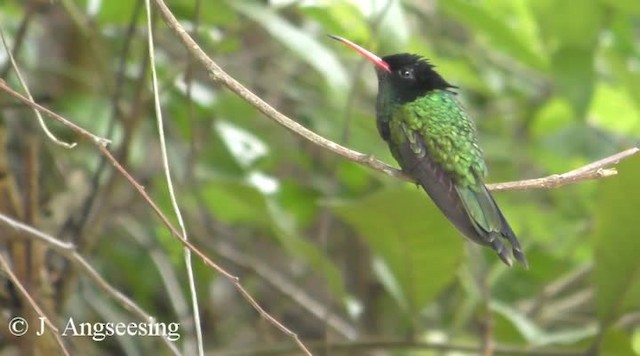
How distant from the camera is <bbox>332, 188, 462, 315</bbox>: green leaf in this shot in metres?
2.20

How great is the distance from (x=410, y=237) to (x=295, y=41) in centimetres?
46

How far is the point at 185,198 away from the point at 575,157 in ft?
3.24

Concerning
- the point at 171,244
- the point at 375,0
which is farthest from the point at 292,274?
the point at 375,0

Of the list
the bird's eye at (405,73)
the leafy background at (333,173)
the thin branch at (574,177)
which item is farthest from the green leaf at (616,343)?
the thin branch at (574,177)

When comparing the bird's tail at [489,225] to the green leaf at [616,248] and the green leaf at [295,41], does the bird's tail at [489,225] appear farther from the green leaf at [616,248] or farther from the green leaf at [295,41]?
the green leaf at [295,41]

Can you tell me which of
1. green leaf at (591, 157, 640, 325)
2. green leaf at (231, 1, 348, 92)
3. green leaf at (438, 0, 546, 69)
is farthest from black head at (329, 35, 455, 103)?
green leaf at (438, 0, 546, 69)

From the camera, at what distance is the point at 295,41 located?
2350 millimetres

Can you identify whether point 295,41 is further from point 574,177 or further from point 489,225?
point 574,177

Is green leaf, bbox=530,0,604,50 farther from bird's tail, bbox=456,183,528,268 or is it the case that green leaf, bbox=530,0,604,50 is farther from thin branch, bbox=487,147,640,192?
thin branch, bbox=487,147,640,192

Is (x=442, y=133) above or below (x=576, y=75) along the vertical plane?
below

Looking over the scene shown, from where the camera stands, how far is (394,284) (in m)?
2.53

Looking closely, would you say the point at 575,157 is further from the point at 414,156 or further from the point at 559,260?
A: the point at 414,156

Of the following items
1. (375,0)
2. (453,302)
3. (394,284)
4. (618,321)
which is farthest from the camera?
(453,302)

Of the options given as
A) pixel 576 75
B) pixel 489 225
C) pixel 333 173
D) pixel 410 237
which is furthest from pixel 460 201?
pixel 333 173
